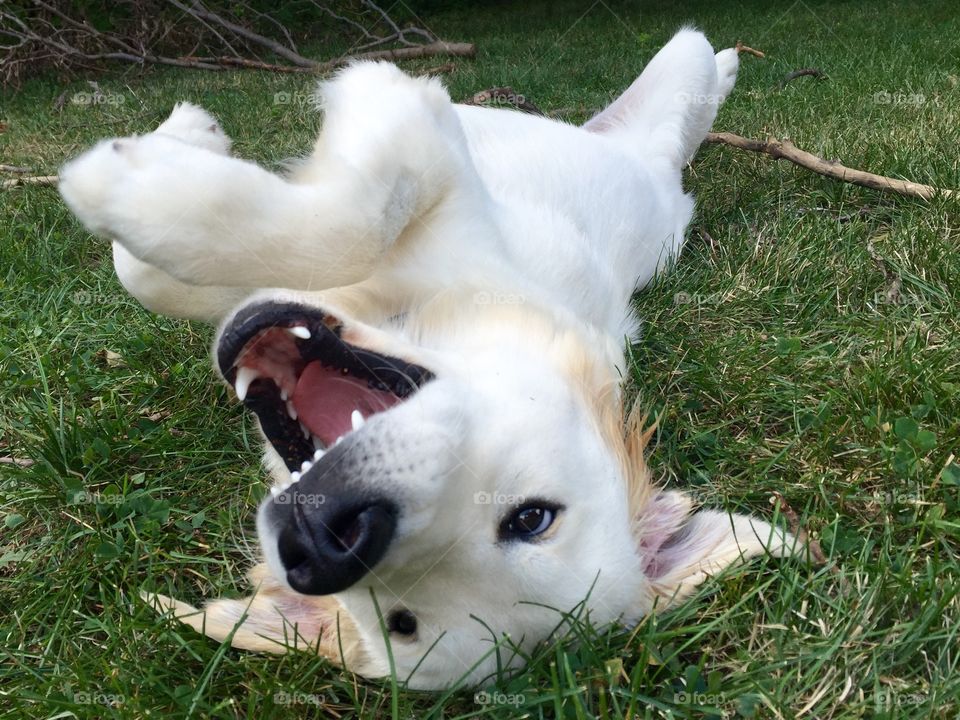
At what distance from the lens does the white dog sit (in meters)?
1.78

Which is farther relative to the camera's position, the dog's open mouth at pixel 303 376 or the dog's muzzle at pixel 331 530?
the dog's open mouth at pixel 303 376

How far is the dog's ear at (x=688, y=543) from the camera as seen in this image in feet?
7.05

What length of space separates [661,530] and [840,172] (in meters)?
2.61

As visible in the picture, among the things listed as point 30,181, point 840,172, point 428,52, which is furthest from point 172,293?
point 428,52

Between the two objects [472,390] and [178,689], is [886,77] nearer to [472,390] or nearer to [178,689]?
[472,390]

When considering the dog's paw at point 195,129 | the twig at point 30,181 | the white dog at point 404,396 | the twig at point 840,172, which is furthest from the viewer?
the twig at point 30,181

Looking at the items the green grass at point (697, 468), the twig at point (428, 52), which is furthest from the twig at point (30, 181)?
the twig at point (428, 52)

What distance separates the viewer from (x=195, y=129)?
3520 millimetres

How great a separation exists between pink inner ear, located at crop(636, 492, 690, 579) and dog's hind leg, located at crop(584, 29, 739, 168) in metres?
2.53

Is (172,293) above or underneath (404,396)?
underneath

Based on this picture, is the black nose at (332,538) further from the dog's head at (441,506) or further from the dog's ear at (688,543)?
the dog's ear at (688,543)

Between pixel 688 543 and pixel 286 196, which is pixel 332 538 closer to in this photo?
pixel 286 196

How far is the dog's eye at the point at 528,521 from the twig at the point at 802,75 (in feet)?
18.9

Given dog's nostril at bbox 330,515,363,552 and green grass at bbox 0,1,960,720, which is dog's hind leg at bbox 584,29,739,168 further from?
dog's nostril at bbox 330,515,363,552
